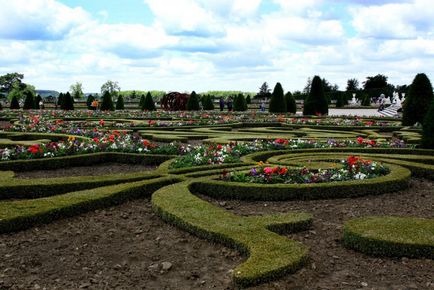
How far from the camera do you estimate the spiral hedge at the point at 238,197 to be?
5578mm

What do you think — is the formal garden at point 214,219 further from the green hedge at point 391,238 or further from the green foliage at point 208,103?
the green foliage at point 208,103

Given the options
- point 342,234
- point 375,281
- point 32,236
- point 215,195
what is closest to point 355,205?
point 342,234

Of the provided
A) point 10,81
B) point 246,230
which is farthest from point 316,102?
point 10,81

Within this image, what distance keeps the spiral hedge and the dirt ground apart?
146 mm

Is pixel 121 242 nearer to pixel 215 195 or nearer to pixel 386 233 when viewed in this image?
pixel 215 195

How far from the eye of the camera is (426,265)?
5473 mm

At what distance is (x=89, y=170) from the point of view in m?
10.6

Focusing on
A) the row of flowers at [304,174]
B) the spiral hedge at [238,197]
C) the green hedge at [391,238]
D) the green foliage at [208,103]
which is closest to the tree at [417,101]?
the spiral hedge at [238,197]

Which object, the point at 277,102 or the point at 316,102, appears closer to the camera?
the point at 316,102

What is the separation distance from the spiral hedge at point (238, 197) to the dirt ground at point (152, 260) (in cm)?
15

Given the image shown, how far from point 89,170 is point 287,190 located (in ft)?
14.8

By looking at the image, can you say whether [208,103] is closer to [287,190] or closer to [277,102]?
[277,102]

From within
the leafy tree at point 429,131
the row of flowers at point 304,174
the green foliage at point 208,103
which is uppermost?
the leafy tree at point 429,131

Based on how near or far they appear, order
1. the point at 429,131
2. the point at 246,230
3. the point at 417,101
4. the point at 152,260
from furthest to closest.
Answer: the point at 417,101, the point at 429,131, the point at 246,230, the point at 152,260
